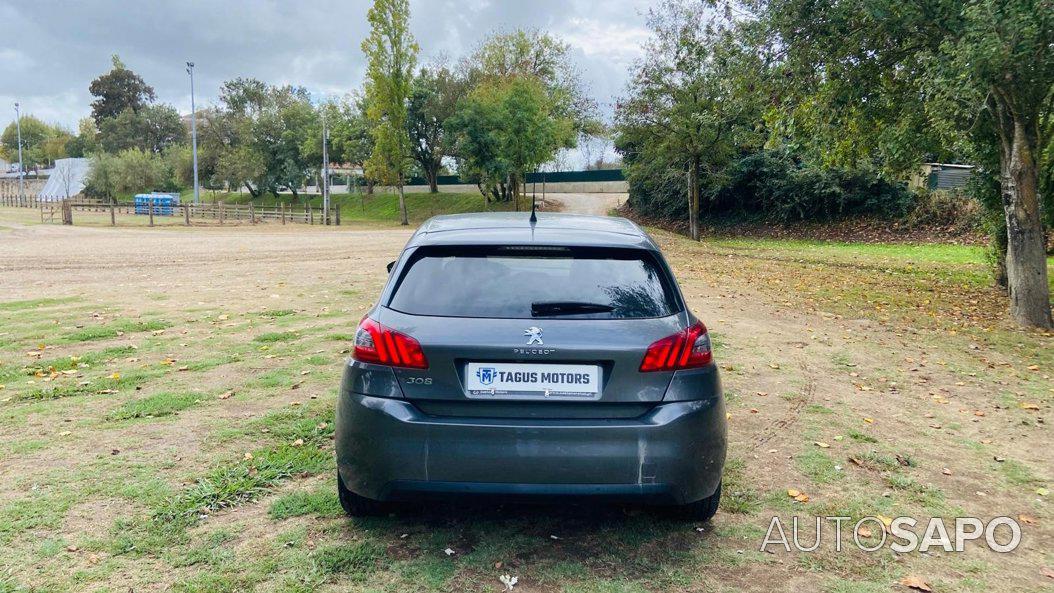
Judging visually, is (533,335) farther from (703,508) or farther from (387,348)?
(703,508)

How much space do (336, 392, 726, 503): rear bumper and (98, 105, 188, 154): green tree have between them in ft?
332

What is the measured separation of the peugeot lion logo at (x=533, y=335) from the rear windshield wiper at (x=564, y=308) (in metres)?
0.09

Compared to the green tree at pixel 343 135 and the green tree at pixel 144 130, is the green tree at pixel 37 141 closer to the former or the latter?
the green tree at pixel 144 130

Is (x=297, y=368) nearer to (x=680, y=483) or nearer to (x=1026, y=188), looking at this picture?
(x=680, y=483)

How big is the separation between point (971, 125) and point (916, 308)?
3.06 meters

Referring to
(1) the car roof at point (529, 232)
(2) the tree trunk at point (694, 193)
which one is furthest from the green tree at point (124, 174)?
(1) the car roof at point (529, 232)

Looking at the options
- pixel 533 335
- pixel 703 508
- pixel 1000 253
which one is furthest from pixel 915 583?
pixel 1000 253

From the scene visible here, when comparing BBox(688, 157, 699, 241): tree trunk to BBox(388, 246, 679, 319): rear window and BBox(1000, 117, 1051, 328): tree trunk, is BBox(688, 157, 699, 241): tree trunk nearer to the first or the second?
BBox(1000, 117, 1051, 328): tree trunk

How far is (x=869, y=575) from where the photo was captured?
3.26 metres

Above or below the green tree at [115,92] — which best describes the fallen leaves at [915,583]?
below

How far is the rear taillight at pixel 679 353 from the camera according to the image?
3.16 metres

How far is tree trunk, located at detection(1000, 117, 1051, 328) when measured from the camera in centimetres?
1012

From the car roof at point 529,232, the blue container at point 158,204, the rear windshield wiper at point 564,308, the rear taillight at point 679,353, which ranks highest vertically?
the blue container at point 158,204

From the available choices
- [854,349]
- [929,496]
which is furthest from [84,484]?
[854,349]
